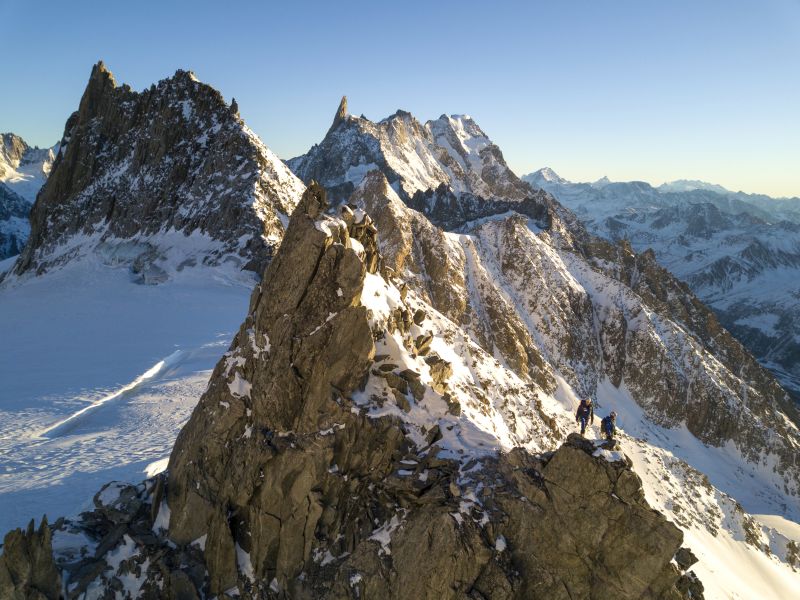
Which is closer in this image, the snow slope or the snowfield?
the snow slope

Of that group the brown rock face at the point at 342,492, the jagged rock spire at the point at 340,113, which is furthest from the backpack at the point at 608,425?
the jagged rock spire at the point at 340,113

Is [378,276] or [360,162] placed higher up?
[360,162]

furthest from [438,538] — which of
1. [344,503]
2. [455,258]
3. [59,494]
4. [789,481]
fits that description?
[789,481]

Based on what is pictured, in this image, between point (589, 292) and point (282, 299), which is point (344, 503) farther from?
point (589, 292)

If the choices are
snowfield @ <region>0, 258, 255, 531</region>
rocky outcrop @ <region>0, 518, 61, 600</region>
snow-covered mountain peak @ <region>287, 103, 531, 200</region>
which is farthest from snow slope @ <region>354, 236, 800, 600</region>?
snow-covered mountain peak @ <region>287, 103, 531, 200</region>

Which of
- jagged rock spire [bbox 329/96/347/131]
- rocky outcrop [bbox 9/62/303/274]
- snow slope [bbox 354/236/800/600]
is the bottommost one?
snow slope [bbox 354/236/800/600]

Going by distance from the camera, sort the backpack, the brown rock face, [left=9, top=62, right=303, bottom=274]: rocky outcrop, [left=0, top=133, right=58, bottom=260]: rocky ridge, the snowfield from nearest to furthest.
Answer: the brown rock face → the backpack → the snowfield → [left=9, top=62, right=303, bottom=274]: rocky outcrop → [left=0, top=133, right=58, bottom=260]: rocky ridge

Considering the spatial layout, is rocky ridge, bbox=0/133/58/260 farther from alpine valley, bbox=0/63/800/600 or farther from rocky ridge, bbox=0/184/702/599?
rocky ridge, bbox=0/184/702/599
